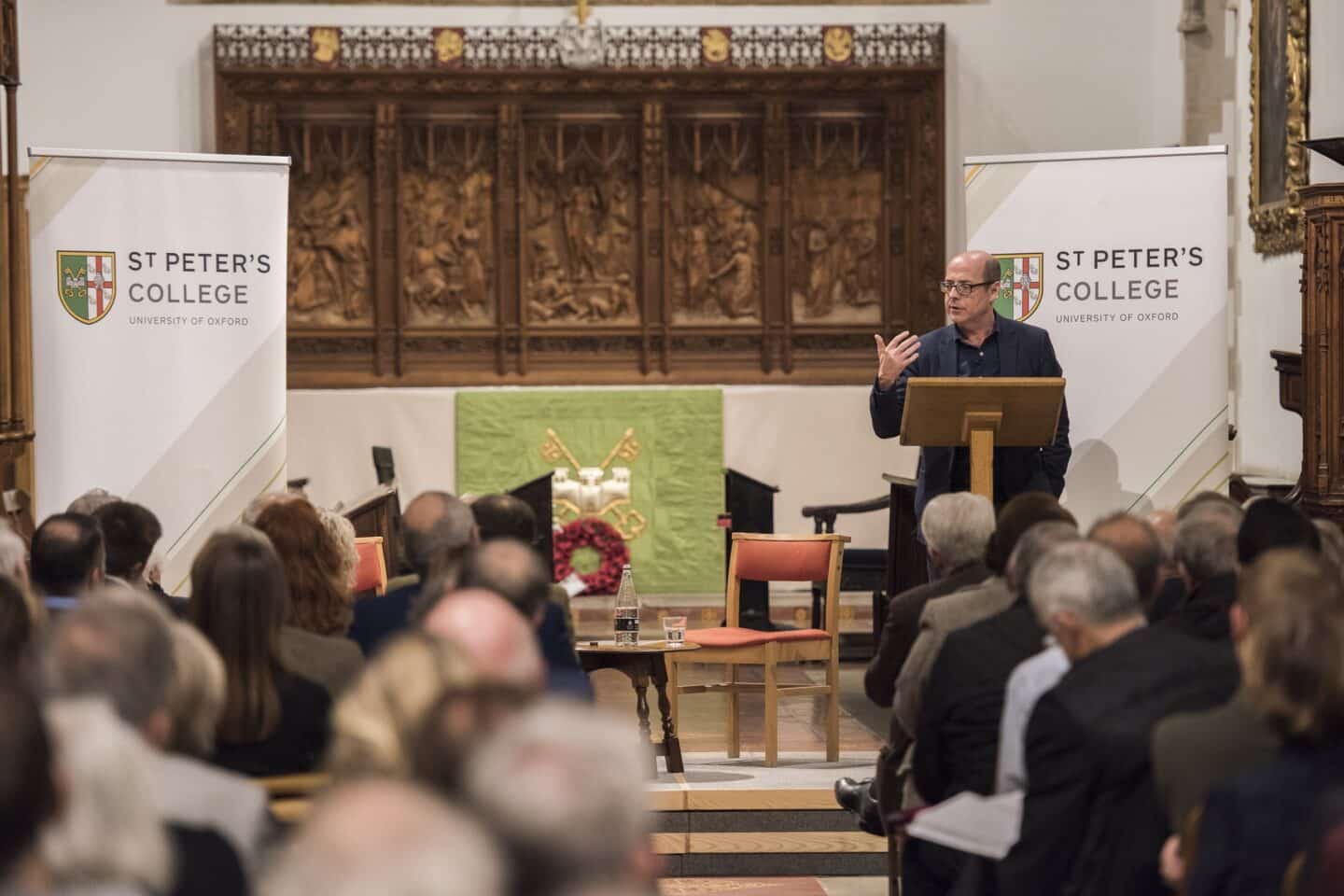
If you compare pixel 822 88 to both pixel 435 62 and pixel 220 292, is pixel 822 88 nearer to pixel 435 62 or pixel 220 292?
pixel 435 62

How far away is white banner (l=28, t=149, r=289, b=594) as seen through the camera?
24.6 ft

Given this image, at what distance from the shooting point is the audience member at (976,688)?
4.07m

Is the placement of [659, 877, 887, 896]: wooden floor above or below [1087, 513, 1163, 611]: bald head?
below

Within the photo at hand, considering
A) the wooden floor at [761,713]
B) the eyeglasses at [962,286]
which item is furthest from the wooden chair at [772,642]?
the eyeglasses at [962,286]

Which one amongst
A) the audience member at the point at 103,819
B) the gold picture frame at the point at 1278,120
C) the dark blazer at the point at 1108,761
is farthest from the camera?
the gold picture frame at the point at 1278,120

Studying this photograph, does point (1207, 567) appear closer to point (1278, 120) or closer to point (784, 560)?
point (784, 560)

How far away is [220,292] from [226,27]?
5526mm

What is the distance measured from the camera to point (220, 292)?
7645mm

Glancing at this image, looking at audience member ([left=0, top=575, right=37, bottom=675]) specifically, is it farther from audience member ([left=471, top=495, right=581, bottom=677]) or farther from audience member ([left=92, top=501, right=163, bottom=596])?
audience member ([left=92, top=501, right=163, bottom=596])

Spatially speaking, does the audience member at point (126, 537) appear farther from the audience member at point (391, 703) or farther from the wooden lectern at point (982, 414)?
the audience member at point (391, 703)

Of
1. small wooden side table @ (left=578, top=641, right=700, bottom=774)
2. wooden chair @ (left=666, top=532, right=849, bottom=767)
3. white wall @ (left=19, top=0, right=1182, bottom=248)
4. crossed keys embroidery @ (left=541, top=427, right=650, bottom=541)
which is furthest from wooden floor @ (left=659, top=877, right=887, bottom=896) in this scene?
white wall @ (left=19, top=0, right=1182, bottom=248)

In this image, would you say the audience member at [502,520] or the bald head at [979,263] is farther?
the bald head at [979,263]

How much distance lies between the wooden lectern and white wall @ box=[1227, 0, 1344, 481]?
3589 mm

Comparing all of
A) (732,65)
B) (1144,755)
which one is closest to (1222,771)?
(1144,755)
